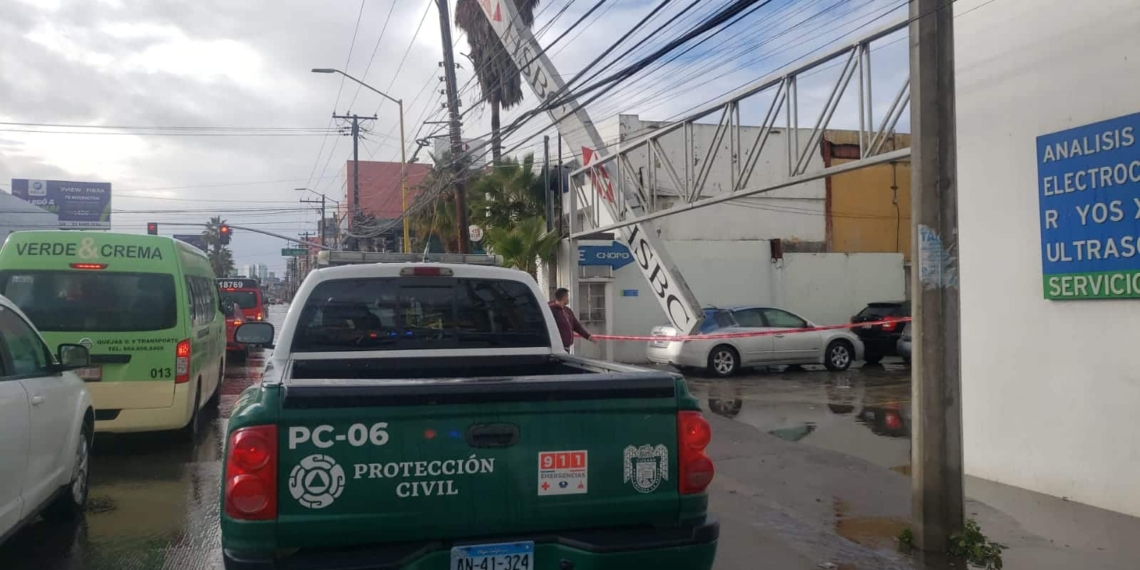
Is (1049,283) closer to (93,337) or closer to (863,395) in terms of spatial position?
(863,395)

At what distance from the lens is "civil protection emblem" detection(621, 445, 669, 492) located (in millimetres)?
3828

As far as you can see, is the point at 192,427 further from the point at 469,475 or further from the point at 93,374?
the point at 469,475

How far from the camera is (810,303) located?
76.8 feet

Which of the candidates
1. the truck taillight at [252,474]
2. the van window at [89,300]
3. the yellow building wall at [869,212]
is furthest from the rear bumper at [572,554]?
the yellow building wall at [869,212]

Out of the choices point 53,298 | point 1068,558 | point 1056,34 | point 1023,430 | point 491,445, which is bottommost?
point 1068,558

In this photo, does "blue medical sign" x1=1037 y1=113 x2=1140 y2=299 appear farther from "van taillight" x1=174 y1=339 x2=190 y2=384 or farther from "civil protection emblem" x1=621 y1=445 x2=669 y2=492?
"van taillight" x1=174 y1=339 x2=190 y2=384

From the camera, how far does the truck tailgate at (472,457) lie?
11.2 ft

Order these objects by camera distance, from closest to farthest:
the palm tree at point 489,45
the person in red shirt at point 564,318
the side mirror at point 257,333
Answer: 1. the side mirror at point 257,333
2. the person in red shirt at point 564,318
3. the palm tree at point 489,45

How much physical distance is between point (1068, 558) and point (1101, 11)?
4086 millimetres

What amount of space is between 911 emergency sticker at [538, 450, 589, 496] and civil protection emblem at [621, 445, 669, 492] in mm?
195

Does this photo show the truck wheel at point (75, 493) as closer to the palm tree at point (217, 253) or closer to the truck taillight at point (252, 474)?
the truck taillight at point (252, 474)

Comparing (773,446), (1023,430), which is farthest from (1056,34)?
(773,446)

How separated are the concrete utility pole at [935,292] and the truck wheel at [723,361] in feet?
36.4

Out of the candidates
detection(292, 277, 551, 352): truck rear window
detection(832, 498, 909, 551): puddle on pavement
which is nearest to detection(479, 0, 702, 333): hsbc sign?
detection(832, 498, 909, 551): puddle on pavement
